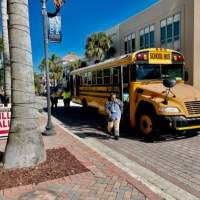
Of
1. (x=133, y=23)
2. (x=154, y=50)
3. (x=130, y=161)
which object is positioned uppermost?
(x=133, y=23)

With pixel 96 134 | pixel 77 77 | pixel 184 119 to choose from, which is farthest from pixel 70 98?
A: pixel 184 119

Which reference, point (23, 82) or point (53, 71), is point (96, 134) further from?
point (53, 71)

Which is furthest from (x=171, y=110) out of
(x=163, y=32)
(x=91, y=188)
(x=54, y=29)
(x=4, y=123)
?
(x=163, y=32)

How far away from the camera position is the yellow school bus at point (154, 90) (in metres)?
7.73

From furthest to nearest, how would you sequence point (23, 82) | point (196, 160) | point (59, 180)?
point (196, 160) → point (23, 82) → point (59, 180)

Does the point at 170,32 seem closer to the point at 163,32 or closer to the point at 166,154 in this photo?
the point at 163,32

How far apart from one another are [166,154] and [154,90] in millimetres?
2326

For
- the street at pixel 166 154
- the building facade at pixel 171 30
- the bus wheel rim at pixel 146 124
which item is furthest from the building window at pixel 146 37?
the bus wheel rim at pixel 146 124

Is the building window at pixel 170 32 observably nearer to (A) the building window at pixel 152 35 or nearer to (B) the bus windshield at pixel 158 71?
(A) the building window at pixel 152 35

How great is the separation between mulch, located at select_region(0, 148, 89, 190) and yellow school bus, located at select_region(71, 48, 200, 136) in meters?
3.25

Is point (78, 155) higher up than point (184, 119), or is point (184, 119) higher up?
point (184, 119)

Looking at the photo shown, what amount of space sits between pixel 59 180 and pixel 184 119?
433 centimetres

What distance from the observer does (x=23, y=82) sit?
542 cm

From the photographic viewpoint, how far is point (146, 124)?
8.69 metres
